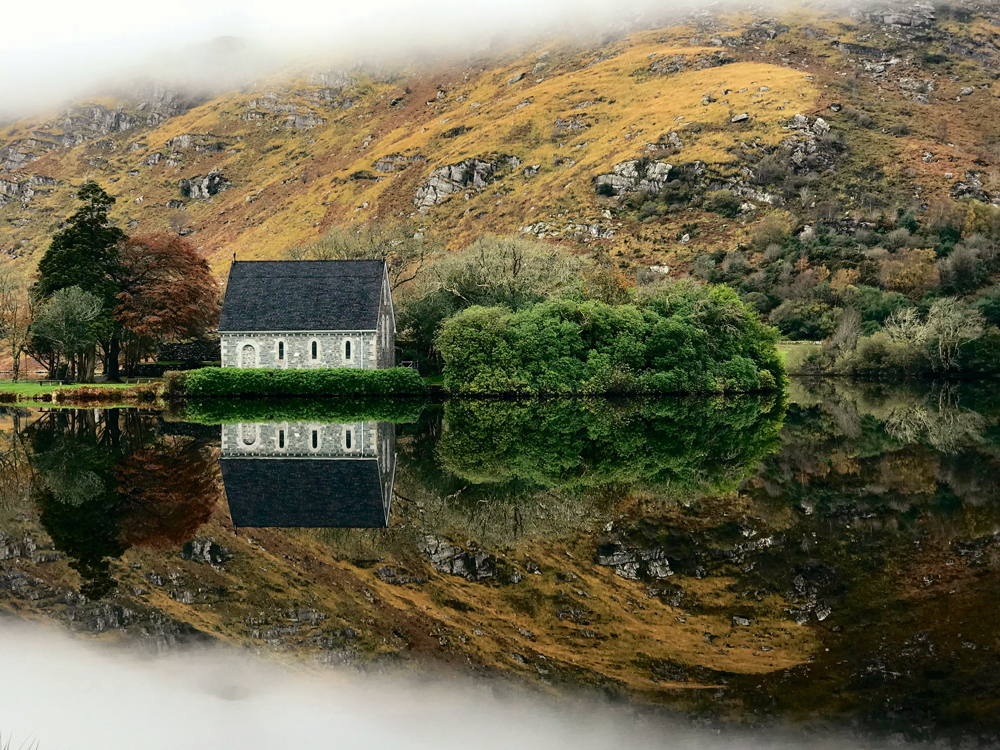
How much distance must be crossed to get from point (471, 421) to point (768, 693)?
2755 centimetres

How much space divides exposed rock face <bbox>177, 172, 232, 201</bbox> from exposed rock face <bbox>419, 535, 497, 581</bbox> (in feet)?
570

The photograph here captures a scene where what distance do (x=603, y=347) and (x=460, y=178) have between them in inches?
4021

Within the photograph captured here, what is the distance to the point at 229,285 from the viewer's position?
179 feet

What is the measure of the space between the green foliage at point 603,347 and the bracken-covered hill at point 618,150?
2312 inches

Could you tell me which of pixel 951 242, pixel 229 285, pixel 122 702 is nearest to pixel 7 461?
pixel 122 702

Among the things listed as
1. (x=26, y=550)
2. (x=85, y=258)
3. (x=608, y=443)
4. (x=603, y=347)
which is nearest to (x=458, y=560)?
(x=26, y=550)

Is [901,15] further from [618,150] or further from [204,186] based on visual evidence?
[204,186]

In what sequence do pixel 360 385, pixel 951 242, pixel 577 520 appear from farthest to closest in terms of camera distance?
1. pixel 951 242
2. pixel 360 385
3. pixel 577 520

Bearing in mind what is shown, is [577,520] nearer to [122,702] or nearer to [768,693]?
[768,693]

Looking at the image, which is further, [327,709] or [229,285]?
[229,285]

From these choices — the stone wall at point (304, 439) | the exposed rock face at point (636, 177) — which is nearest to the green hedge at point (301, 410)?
the stone wall at point (304, 439)

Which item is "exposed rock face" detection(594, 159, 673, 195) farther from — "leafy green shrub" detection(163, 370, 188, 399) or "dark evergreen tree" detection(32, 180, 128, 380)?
"leafy green shrub" detection(163, 370, 188, 399)

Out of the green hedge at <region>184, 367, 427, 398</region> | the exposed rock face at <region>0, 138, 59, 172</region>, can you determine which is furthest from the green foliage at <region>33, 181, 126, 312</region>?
the exposed rock face at <region>0, 138, 59, 172</region>

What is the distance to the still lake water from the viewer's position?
8.28 meters
